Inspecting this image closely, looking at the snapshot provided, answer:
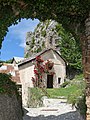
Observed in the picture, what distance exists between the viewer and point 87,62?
383 inches

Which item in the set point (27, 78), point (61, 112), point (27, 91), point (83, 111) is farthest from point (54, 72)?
point (83, 111)

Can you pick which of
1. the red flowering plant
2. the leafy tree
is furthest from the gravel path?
the red flowering plant

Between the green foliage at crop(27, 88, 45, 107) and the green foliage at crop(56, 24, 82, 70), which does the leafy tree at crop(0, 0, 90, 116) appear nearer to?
the green foliage at crop(27, 88, 45, 107)

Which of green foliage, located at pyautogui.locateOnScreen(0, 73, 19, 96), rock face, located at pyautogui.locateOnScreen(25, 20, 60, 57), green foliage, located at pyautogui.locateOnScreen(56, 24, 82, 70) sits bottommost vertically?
green foliage, located at pyautogui.locateOnScreen(0, 73, 19, 96)

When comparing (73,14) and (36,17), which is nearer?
(73,14)

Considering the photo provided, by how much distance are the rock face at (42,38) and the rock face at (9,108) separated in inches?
1164

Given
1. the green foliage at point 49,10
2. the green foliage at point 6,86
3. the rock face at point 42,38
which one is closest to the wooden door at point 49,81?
the rock face at point 42,38

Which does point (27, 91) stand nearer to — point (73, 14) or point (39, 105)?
point (39, 105)

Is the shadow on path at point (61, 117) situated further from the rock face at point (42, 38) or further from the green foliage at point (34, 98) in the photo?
the rock face at point (42, 38)

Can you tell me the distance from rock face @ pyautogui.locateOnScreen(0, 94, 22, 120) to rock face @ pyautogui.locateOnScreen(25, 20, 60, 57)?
2956cm

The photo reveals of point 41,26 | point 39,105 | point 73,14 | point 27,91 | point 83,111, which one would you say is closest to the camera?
point 73,14

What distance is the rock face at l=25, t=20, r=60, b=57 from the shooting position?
44.1 m

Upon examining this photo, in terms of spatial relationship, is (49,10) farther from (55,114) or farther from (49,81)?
(49,81)

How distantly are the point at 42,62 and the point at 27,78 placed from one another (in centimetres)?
260
